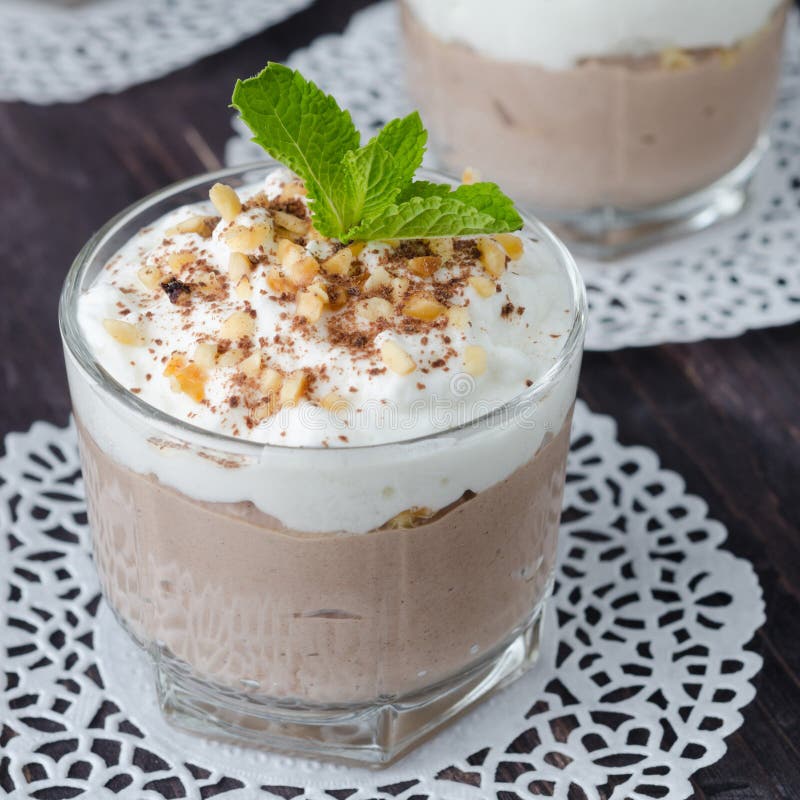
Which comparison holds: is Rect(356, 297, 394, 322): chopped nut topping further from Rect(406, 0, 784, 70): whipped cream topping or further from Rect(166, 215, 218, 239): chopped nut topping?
Rect(406, 0, 784, 70): whipped cream topping

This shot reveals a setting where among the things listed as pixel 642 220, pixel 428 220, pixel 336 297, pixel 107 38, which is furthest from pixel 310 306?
pixel 107 38

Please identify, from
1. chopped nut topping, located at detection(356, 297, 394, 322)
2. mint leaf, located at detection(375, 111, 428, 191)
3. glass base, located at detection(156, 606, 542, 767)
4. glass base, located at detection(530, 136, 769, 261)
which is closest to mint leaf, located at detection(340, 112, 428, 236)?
mint leaf, located at detection(375, 111, 428, 191)

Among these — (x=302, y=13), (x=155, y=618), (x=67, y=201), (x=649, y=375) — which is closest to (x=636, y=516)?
(x=649, y=375)

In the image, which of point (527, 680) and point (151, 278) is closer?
point (151, 278)

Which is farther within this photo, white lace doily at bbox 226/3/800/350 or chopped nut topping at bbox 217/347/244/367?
white lace doily at bbox 226/3/800/350

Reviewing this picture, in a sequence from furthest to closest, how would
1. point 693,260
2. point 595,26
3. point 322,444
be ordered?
point 693,260 → point 595,26 → point 322,444

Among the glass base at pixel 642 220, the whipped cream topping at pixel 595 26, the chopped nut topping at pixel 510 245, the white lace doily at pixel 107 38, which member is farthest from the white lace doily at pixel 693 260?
the chopped nut topping at pixel 510 245

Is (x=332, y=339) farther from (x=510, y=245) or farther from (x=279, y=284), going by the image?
(x=510, y=245)
